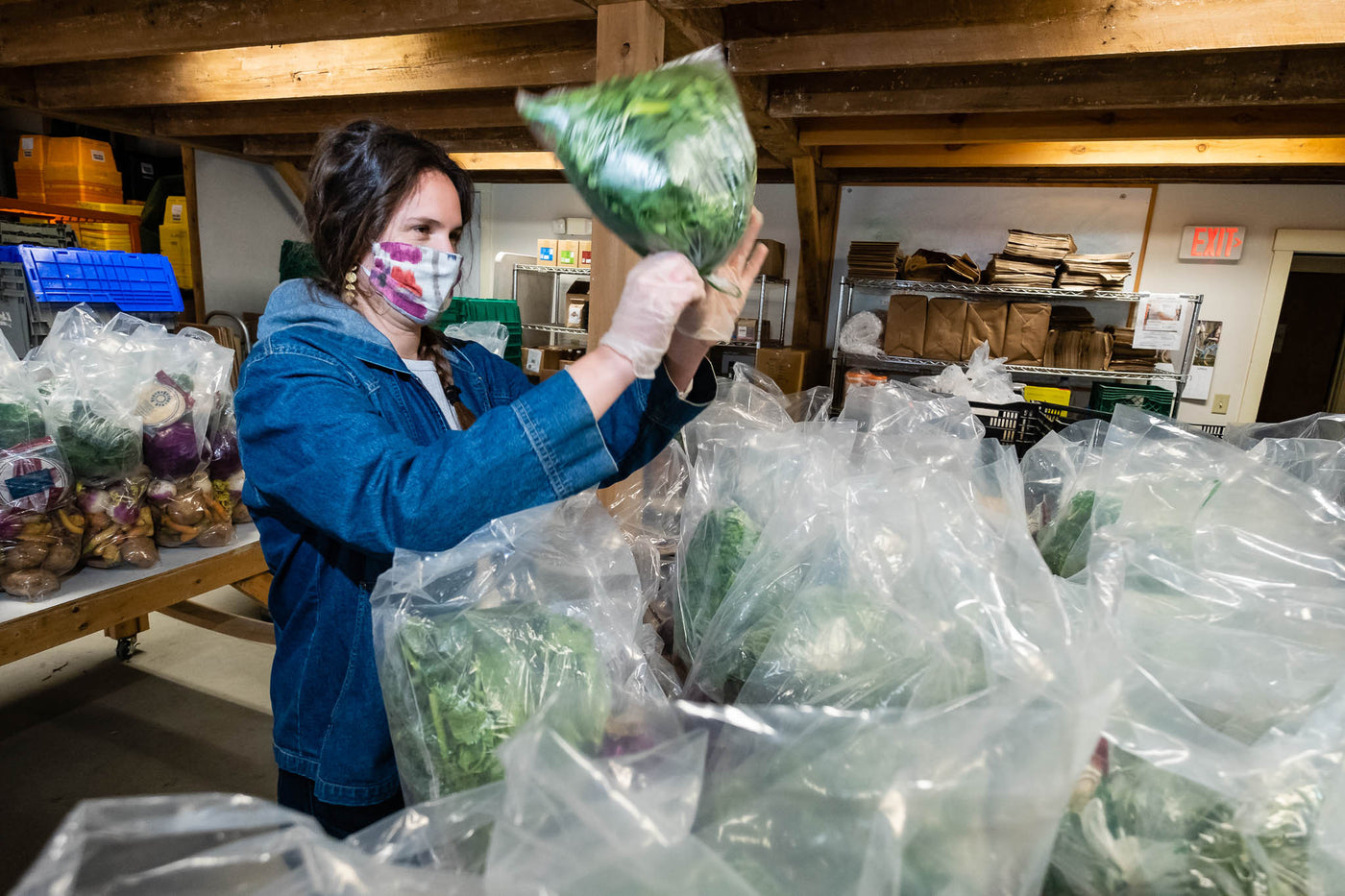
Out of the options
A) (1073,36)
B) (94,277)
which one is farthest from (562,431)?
(94,277)

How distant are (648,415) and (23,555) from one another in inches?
51.3

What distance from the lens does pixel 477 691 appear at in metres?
0.66

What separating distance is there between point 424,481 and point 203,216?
612 centimetres

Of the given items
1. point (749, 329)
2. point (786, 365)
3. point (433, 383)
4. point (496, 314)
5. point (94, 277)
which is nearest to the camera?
point (433, 383)

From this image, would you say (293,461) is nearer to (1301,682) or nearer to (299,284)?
(299,284)

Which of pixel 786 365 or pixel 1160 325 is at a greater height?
pixel 1160 325

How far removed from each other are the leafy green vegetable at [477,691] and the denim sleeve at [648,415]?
298mm

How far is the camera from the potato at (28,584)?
1.37 metres

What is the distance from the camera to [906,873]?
47 cm

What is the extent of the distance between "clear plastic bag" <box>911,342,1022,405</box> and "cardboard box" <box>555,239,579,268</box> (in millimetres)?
2875

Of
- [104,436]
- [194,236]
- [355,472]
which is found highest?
[194,236]

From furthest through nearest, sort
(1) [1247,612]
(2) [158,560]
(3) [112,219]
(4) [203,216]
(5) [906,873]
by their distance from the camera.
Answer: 1. (4) [203,216]
2. (3) [112,219]
3. (2) [158,560]
4. (1) [1247,612]
5. (5) [906,873]

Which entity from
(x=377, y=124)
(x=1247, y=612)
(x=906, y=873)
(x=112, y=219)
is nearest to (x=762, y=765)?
(x=906, y=873)

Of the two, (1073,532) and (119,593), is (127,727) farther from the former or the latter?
(1073,532)
